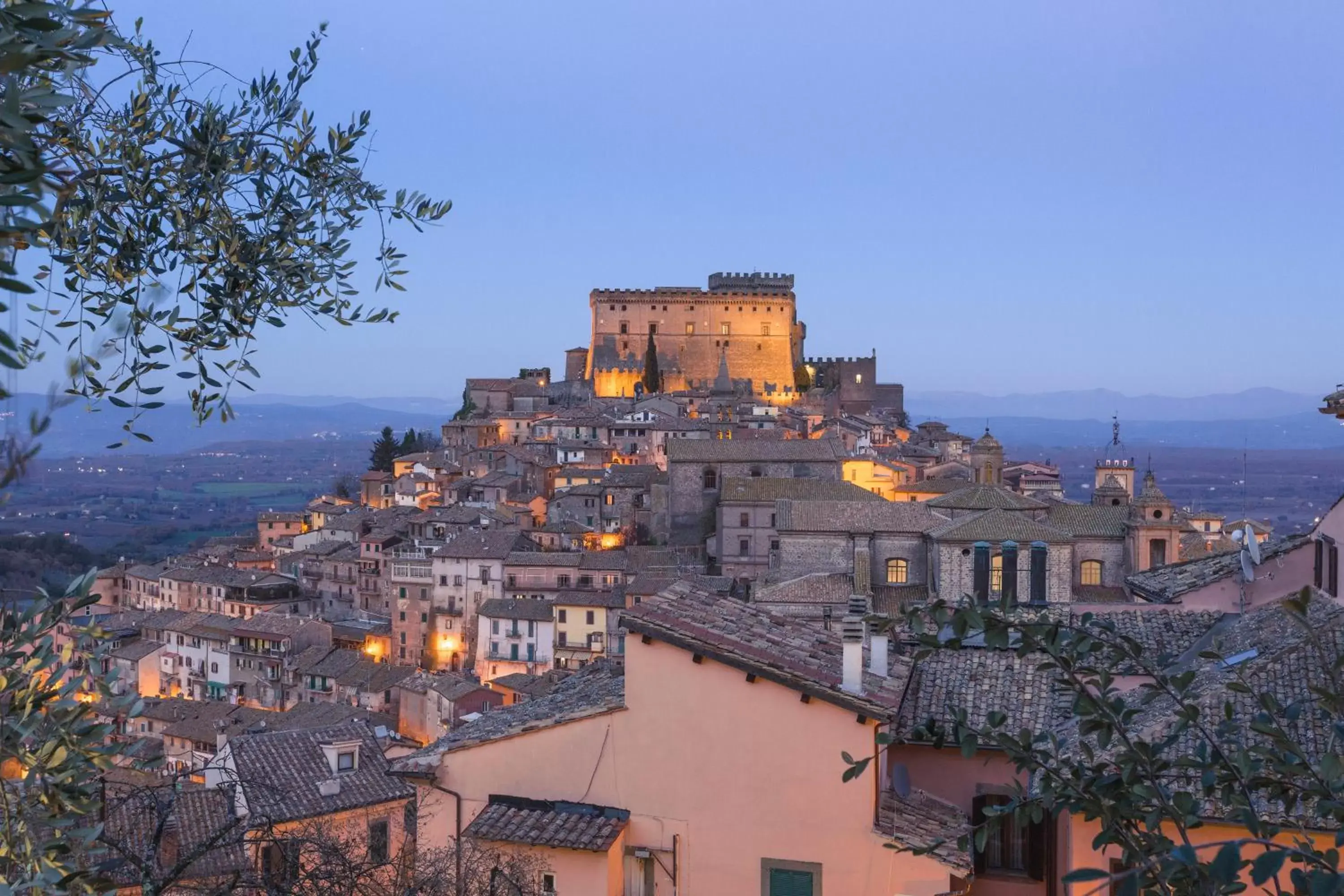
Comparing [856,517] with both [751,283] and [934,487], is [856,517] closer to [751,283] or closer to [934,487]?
[934,487]

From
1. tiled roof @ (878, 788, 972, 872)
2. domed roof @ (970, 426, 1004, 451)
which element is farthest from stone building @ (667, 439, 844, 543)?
tiled roof @ (878, 788, 972, 872)

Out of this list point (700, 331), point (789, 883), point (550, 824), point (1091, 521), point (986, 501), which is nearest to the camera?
point (789, 883)

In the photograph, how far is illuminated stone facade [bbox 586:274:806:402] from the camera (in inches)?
3691

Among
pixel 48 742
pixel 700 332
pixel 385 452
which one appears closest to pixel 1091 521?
pixel 48 742

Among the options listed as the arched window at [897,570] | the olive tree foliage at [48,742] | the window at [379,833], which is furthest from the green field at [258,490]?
the olive tree foliage at [48,742]

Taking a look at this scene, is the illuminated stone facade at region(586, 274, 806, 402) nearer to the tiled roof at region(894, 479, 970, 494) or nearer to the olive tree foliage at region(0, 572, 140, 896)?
the tiled roof at region(894, 479, 970, 494)

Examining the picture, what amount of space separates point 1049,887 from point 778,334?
87.8m

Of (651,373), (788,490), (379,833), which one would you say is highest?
(651,373)

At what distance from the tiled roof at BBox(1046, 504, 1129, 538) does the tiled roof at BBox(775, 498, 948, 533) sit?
3.40m

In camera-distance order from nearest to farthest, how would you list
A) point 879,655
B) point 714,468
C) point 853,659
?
point 853,659 < point 879,655 < point 714,468

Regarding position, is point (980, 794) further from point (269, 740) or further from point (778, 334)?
point (778, 334)

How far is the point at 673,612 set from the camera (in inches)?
324

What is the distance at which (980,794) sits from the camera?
8.96m

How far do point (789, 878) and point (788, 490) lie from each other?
3619 centimetres
